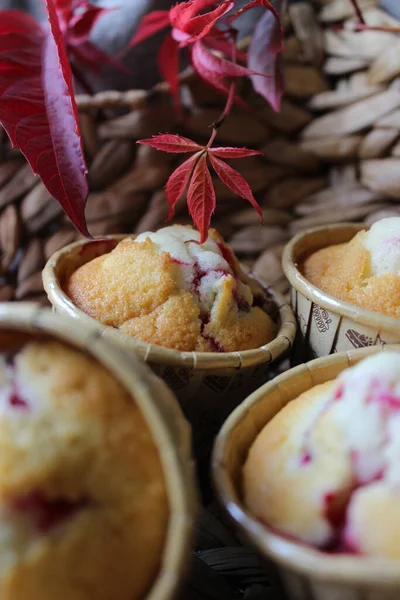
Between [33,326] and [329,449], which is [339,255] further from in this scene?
[33,326]

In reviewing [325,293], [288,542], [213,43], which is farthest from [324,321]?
[213,43]

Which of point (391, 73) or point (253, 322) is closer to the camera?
point (253, 322)

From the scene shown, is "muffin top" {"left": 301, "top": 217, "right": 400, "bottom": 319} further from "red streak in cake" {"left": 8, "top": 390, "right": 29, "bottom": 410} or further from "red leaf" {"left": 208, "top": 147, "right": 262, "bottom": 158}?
"red streak in cake" {"left": 8, "top": 390, "right": 29, "bottom": 410}

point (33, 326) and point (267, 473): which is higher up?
point (33, 326)

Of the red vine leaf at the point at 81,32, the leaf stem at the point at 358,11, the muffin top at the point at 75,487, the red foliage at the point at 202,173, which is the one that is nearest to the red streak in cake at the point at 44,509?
the muffin top at the point at 75,487

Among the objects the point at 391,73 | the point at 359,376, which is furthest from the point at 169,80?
the point at 359,376

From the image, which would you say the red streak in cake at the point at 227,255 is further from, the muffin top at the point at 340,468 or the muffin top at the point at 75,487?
the muffin top at the point at 75,487

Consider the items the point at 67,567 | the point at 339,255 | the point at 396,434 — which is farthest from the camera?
the point at 339,255
